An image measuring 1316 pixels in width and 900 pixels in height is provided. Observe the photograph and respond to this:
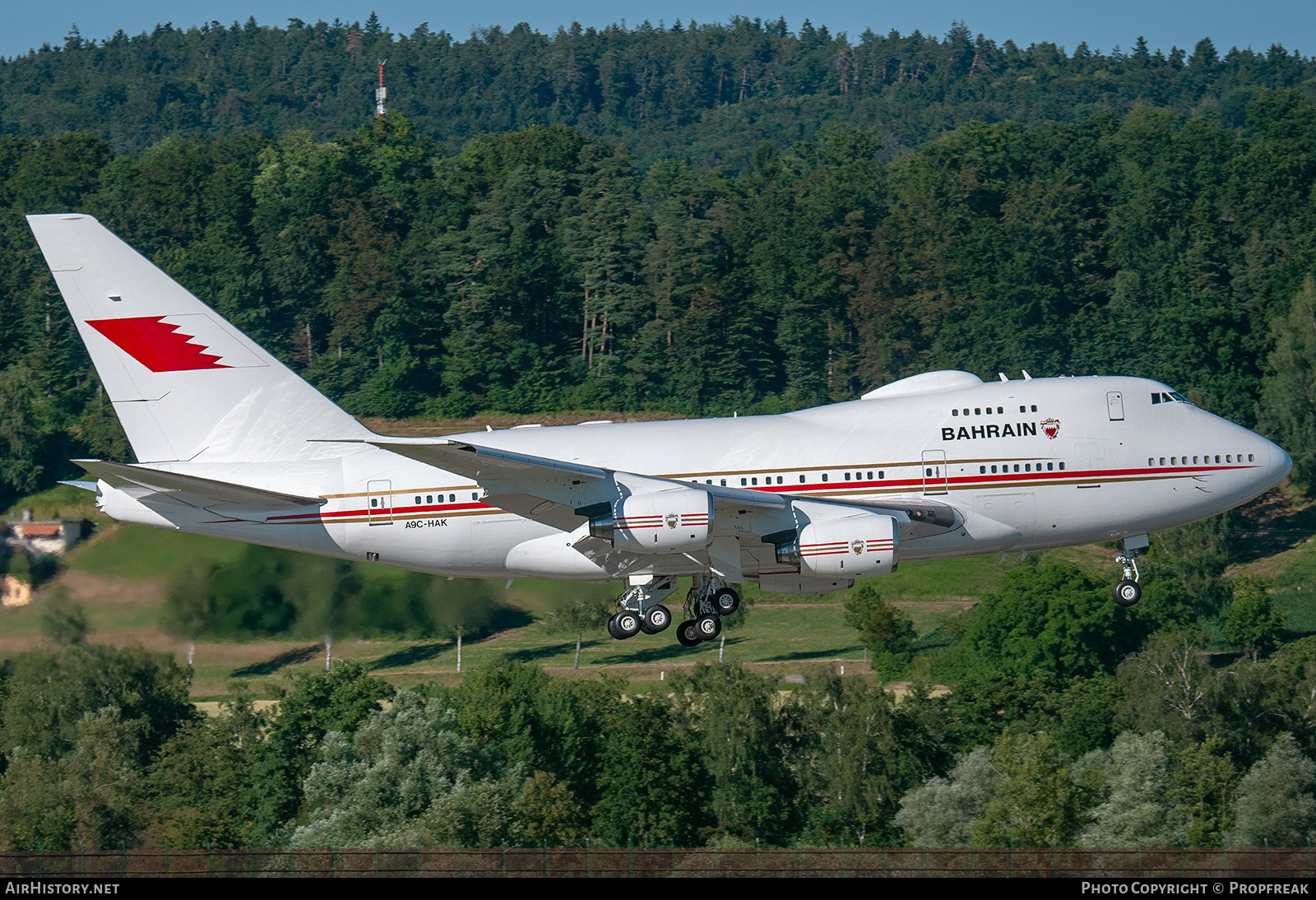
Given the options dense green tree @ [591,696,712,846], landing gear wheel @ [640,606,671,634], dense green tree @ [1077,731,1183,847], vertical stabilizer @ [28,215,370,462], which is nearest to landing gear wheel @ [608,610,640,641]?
landing gear wheel @ [640,606,671,634]

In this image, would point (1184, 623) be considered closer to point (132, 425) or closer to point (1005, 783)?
point (1005, 783)

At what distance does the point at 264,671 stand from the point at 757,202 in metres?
84.8

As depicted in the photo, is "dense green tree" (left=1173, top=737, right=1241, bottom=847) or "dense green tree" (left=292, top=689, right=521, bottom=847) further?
"dense green tree" (left=1173, top=737, right=1241, bottom=847)

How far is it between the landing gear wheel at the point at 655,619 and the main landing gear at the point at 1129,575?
12.6 meters

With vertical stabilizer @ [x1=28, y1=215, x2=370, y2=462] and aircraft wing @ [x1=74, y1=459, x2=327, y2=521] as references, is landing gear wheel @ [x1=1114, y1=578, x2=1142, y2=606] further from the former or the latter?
aircraft wing @ [x1=74, y1=459, x2=327, y2=521]

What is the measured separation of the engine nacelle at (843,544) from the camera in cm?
4297

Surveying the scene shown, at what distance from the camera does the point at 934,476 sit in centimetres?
4466

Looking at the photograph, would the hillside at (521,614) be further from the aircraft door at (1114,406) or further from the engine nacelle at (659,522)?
the aircraft door at (1114,406)

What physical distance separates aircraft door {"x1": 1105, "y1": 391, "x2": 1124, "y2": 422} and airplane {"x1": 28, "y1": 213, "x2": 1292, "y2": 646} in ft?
0.14

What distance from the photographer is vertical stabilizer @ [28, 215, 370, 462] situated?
152 feet

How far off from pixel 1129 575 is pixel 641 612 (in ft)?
45.4

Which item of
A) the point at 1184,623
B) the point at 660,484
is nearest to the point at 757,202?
the point at 1184,623

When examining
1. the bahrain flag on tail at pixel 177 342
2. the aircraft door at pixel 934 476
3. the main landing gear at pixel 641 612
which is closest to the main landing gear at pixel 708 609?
the main landing gear at pixel 641 612

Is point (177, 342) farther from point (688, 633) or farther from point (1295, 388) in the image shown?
point (1295, 388)
